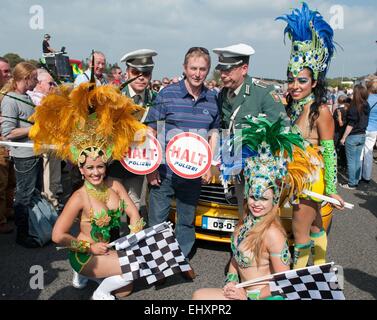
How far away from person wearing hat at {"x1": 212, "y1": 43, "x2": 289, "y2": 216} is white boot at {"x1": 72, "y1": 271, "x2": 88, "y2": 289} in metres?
1.60

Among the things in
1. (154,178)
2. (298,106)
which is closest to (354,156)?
(298,106)

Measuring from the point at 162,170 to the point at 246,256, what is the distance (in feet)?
4.29

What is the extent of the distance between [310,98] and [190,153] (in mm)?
1126

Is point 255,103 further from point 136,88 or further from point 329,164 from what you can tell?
point 136,88

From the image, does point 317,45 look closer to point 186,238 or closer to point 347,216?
point 186,238

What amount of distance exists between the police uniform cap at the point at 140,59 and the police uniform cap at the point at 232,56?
0.67 meters

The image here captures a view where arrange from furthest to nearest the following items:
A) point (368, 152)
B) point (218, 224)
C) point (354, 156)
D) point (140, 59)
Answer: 1. point (368, 152)
2. point (354, 156)
3. point (218, 224)
4. point (140, 59)

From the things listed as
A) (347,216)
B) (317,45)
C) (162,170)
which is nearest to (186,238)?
(162,170)

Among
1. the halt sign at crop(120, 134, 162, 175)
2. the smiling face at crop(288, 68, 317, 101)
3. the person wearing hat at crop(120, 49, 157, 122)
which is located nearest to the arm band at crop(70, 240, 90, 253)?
the halt sign at crop(120, 134, 162, 175)

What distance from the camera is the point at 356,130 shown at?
7.24 m

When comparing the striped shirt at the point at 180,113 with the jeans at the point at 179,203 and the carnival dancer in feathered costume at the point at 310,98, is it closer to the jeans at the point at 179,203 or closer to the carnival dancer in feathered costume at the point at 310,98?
the jeans at the point at 179,203

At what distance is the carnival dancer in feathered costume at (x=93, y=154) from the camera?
107 inches

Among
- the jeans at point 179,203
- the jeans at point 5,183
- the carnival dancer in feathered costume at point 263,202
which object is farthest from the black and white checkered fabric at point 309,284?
the jeans at point 5,183
